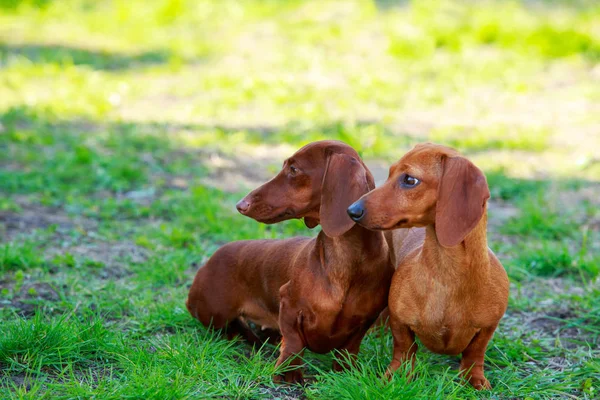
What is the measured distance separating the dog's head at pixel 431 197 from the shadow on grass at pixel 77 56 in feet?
29.0

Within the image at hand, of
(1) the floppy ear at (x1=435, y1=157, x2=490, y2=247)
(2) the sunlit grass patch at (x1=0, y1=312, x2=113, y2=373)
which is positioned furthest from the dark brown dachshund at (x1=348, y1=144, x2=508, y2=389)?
(2) the sunlit grass patch at (x1=0, y1=312, x2=113, y2=373)

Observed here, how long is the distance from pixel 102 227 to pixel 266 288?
90.9 inches

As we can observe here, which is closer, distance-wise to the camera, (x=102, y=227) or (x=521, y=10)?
(x=102, y=227)

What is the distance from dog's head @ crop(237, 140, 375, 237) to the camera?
11.4 ft

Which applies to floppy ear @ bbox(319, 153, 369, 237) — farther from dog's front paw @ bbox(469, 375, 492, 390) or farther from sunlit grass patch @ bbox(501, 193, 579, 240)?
sunlit grass patch @ bbox(501, 193, 579, 240)

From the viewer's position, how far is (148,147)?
25.5ft

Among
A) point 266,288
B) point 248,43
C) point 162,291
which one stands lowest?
point 162,291

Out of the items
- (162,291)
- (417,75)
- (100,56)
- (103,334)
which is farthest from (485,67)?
(103,334)

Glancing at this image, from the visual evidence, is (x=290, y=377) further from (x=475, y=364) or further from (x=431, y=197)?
(x=431, y=197)

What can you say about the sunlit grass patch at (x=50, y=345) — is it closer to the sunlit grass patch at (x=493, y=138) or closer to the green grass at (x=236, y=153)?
the green grass at (x=236, y=153)

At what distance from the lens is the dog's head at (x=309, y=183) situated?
11.4 feet

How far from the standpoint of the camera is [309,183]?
3.60m

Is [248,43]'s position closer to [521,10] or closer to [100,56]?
[100,56]

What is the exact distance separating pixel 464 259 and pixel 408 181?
1.37 ft
